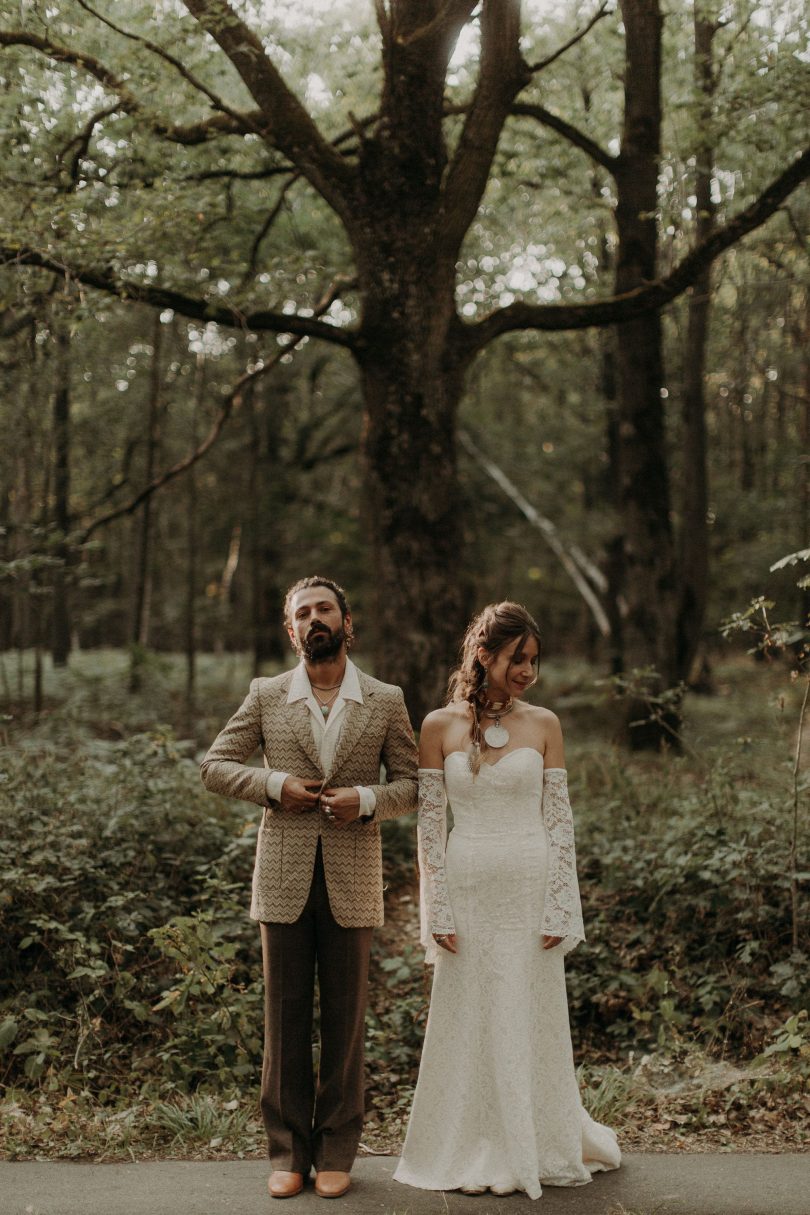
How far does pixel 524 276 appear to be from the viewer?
18.1m

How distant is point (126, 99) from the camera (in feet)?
27.7

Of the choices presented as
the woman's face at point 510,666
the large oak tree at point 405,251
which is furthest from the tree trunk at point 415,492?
the woman's face at point 510,666

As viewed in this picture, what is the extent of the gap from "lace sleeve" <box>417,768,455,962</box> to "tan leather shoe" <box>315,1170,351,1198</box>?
91cm

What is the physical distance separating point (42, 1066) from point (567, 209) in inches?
545

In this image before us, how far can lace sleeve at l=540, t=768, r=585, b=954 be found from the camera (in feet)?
14.3

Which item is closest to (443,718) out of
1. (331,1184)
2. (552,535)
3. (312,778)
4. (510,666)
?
(510,666)

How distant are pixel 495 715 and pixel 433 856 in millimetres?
633

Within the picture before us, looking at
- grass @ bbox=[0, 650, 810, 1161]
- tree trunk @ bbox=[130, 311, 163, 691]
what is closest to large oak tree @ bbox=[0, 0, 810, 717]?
grass @ bbox=[0, 650, 810, 1161]

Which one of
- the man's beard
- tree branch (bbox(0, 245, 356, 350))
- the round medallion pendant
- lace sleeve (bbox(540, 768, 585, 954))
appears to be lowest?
lace sleeve (bbox(540, 768, 585, 954))

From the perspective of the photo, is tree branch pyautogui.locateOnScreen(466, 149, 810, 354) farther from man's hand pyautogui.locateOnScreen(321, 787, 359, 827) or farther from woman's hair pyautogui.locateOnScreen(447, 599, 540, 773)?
man's hand pyautogui.locateOnScreen(321, 787, 359, 827)

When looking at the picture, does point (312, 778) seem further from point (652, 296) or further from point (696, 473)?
point (696, 473)

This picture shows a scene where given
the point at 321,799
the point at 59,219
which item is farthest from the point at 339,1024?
the point at 59,219

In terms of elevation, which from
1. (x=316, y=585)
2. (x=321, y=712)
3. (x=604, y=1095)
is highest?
(x=316, y=585)

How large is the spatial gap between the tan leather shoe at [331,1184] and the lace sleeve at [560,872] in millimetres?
1273
